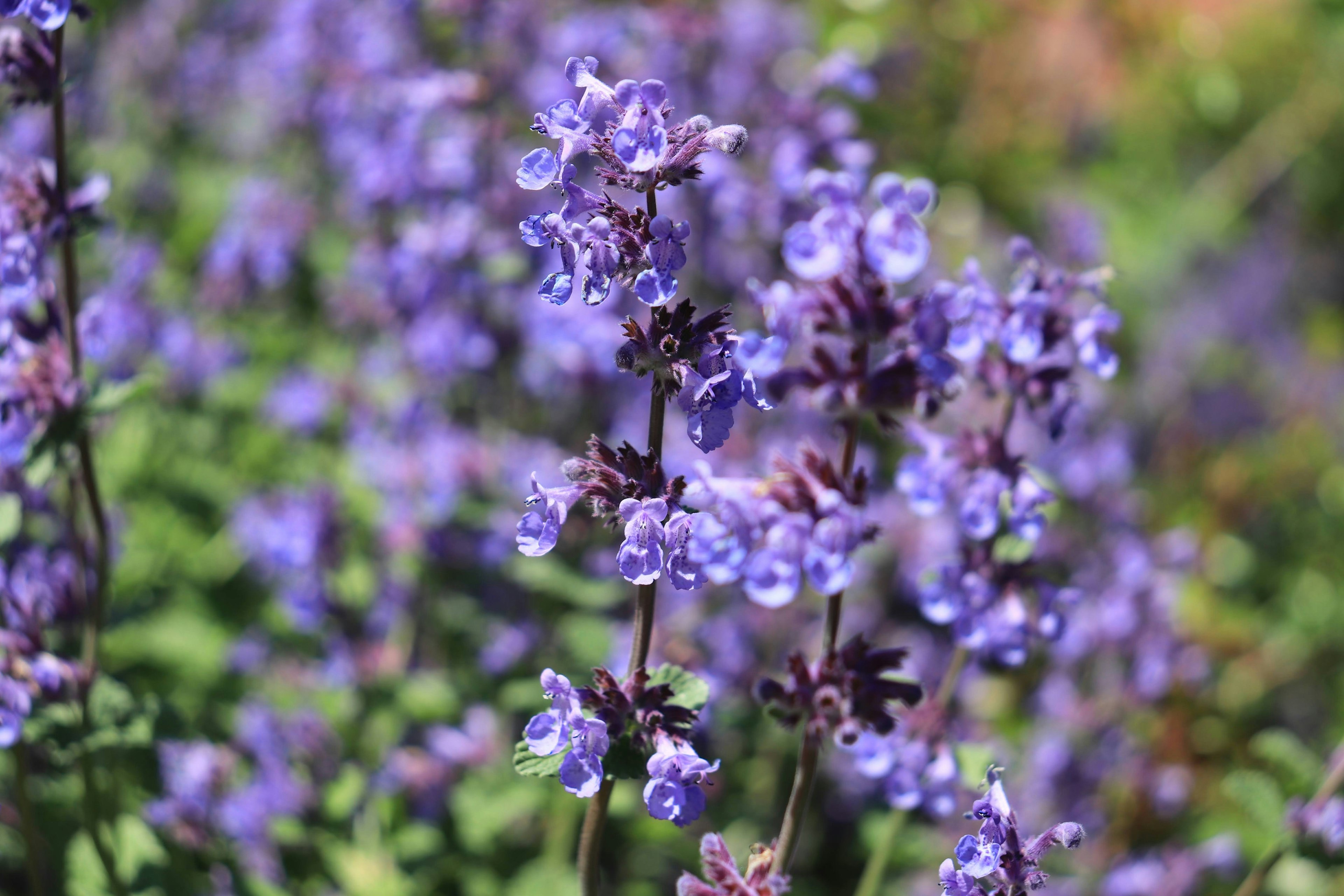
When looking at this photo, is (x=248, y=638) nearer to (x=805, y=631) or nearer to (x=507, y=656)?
(x=507, y=656)

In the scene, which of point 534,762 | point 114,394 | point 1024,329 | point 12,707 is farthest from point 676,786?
point 114,394

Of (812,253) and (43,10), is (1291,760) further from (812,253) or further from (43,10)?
(43,10)

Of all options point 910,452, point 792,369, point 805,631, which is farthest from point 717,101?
point 792,369

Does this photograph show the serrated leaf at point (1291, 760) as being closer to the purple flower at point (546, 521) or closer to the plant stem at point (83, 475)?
the purple flower at point (546, 521)

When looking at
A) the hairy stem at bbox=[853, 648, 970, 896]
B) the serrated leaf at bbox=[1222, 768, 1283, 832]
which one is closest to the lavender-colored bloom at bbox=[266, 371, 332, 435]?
the hairy stem at bbox=[853, 648, 970, 896]

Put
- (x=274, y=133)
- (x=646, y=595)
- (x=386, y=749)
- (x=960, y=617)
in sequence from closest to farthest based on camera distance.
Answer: (x=646, y=595) → (x=960, y=617) → (x=386, y=749) → (x=274, y=133)

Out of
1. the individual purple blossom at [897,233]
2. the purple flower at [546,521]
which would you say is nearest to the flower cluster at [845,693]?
the purple flower at [546,521]
